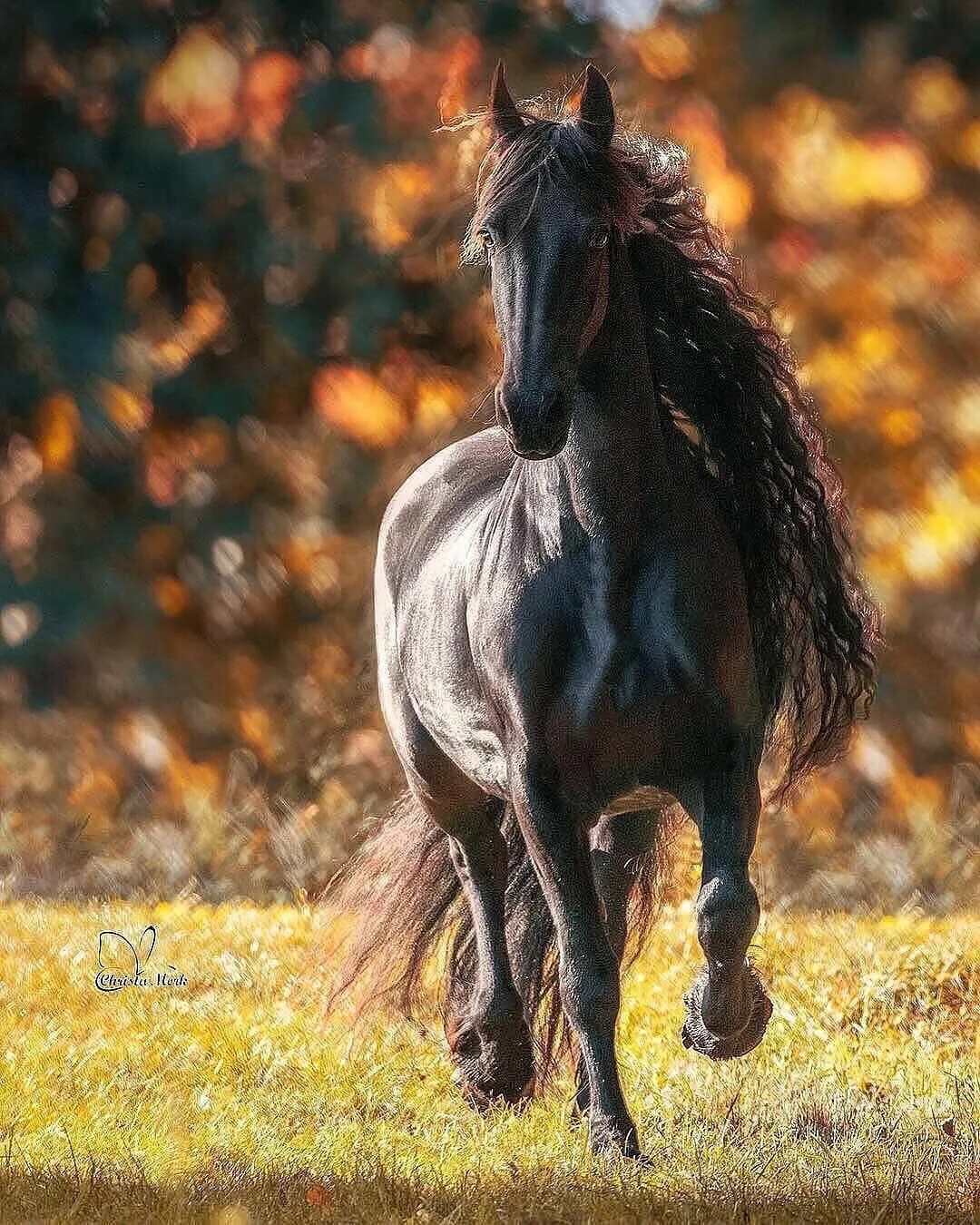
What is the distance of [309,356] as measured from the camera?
10906 mm

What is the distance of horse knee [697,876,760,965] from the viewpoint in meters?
4.04

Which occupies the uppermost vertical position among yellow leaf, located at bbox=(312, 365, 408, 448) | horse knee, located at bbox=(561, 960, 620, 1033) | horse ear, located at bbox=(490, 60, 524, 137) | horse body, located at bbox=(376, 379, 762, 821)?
horse ear, located at bbox=(490, 60, 524, 137)

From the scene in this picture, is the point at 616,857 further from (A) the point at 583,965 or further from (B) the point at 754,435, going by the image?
(B) the point at 754,435

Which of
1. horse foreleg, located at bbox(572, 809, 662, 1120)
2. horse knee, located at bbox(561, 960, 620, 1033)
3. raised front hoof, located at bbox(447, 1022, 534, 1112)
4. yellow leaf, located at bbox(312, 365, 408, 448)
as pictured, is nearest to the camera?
horse knee, located at bbox(561, 960, 620, 1033)

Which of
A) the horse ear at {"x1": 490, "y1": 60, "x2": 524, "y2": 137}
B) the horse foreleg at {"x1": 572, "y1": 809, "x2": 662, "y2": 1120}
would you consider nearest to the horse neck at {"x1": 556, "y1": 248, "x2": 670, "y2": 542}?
the horse ear at {"x1": 490, "y1": 60, "x2": 524, "y2": 137}

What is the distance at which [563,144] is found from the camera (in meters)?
4.00

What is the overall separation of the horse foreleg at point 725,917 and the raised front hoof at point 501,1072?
3.45 feet

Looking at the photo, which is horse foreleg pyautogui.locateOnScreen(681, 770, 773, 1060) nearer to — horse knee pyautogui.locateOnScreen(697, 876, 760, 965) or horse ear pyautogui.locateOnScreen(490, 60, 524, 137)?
horse knee pyautogui.locateOnScreen(697, 876, 760, 965)

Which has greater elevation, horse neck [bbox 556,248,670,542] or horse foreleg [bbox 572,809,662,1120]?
horse neck [bbox 556,248,670,542]

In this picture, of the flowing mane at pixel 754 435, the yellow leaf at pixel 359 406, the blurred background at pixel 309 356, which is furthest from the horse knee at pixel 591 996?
the yellow leaf at pixel 359 406

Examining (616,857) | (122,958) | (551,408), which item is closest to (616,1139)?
(616,857)

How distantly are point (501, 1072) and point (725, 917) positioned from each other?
4.90 feet
